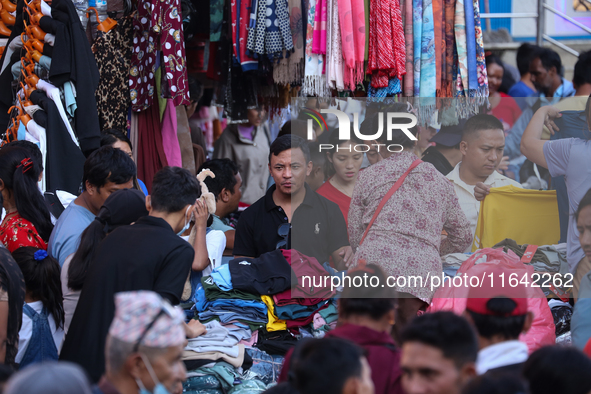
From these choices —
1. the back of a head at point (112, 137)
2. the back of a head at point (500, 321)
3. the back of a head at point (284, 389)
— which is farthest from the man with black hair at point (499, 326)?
the back of a head at point (112, 137)

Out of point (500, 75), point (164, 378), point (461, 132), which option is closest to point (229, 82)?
point (461, 132)

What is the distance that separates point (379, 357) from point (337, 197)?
1467 mm

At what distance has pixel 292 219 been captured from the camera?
12.0 ft

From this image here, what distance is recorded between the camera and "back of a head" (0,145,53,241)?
11.0ft

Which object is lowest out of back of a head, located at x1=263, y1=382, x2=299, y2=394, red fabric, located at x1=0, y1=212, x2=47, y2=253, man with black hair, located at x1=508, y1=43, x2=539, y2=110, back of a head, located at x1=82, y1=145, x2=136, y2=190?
back of a head, located at x1=263, y1=382, x2=299, y2=394

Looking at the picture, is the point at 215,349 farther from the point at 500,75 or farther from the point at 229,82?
the point at 500,75

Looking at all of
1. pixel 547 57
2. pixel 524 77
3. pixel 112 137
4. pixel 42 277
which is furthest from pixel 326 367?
pixel 524 77

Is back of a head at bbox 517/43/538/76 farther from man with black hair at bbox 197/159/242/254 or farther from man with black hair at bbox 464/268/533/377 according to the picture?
man with black hair at bbox 464/268/533/377

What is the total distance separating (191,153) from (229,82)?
679mm

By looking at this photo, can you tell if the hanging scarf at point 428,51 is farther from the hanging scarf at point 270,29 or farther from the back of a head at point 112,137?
the back of a head at point 112,137

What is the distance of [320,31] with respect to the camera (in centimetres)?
424

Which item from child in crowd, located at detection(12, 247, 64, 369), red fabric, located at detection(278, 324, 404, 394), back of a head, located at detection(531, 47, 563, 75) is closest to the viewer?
red fabric, located at detection(278, 324, 404, 394)

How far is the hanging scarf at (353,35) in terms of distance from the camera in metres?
4.15

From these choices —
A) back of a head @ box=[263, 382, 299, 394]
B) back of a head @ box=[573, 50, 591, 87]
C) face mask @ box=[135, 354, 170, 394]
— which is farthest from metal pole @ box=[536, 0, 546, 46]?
face mask @ box=[135, 354, 170, 394]
